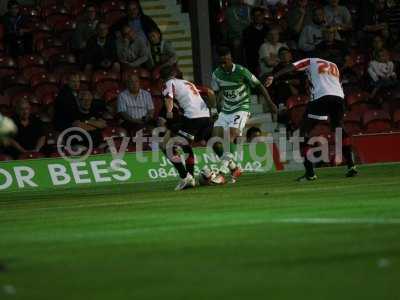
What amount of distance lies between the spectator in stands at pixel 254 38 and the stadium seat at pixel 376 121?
2940 millimetres

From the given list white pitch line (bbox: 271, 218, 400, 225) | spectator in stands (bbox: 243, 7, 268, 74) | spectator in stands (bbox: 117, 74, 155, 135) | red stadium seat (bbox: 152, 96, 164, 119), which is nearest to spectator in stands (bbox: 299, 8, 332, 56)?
spectator in stands (bbox: 243, 7, 268, 74)

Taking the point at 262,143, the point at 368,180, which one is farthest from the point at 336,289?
the point at 262,143

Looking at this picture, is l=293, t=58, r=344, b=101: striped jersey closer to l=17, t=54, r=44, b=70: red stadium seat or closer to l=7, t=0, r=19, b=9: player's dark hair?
l=17, t=54, r=44, b=70: red stadium seat

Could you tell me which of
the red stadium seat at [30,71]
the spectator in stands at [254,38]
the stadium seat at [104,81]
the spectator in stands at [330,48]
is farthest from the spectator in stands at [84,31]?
the spectator in stands at [330,48]

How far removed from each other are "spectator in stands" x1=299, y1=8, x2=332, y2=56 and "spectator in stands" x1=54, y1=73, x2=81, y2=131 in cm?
643

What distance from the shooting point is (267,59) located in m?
26.5

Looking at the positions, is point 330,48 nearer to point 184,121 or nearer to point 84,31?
point 84,31

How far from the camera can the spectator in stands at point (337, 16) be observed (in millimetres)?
28422

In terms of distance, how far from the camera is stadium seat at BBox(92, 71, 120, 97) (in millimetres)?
25641

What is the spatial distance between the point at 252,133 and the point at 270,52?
2252 millimetres

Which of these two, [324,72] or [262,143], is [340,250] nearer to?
[324,72]

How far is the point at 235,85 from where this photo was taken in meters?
20.8

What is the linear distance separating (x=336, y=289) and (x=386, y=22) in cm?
2361

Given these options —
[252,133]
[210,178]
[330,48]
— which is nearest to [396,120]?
[330,48]
